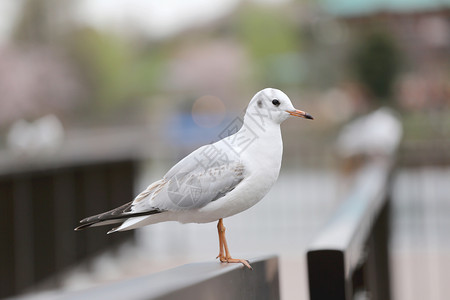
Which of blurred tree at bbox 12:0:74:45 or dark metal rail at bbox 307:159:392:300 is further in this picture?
blurred tree at bbox 12:0:74:45

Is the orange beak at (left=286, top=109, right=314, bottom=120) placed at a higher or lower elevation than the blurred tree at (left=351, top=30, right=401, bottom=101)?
lower

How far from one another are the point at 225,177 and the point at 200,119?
98.5ft

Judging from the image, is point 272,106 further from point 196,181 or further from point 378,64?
point 378,64

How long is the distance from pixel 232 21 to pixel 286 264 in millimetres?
51042

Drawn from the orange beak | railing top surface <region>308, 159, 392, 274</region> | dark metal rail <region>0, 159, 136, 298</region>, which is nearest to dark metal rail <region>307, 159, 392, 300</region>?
railing top surface <region>308, 159, 392, 274</region>

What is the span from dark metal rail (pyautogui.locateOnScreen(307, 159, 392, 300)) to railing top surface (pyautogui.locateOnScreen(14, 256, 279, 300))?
10 cm

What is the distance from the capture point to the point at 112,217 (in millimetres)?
1185

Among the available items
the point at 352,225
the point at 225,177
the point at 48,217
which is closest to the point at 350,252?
the point at 352,225

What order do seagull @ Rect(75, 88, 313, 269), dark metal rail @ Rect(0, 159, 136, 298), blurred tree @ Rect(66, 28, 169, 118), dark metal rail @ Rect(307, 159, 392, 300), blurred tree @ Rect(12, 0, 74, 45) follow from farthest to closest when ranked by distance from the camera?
1. blurred tree @ Rect(66, 28, 169, 118)
2. blurred tree @ Rect(12, 0, 74, 45)
3. dark metal rail @ Rect(0, 159, 136, 298)
4. dark metal rail @ Rect(307, 159, 392, 300)
5. seagull @ Rect(75, 88, 313, 269)

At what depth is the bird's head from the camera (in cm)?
121

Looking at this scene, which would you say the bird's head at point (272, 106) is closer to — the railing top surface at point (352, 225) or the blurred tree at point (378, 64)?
the railing top surface at point (352, 225)

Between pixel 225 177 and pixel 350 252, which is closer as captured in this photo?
pixel 225 177

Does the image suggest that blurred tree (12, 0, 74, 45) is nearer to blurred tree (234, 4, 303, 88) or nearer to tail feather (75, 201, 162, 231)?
blurred tree (234, 4, 303, 88)

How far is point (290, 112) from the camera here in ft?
3.94
